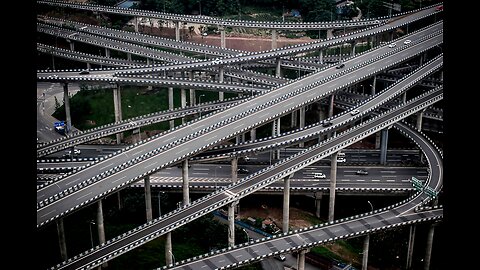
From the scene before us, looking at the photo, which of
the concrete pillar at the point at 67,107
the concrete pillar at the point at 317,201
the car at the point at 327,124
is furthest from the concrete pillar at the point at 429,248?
the concrete pillar at the point at 67,107

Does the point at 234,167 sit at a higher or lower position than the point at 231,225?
higher

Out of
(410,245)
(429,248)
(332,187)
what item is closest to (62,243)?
(332,187)

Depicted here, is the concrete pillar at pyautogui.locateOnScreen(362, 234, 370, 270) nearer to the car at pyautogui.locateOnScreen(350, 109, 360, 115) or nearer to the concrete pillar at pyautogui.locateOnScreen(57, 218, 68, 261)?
the car at pyautogui.locateOnScreen(350, 109, 360, 115)

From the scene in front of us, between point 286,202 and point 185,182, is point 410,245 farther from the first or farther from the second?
point 185,182

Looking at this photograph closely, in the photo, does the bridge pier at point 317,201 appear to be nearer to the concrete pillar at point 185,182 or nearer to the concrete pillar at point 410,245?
the concrete pillar at point 410,245
